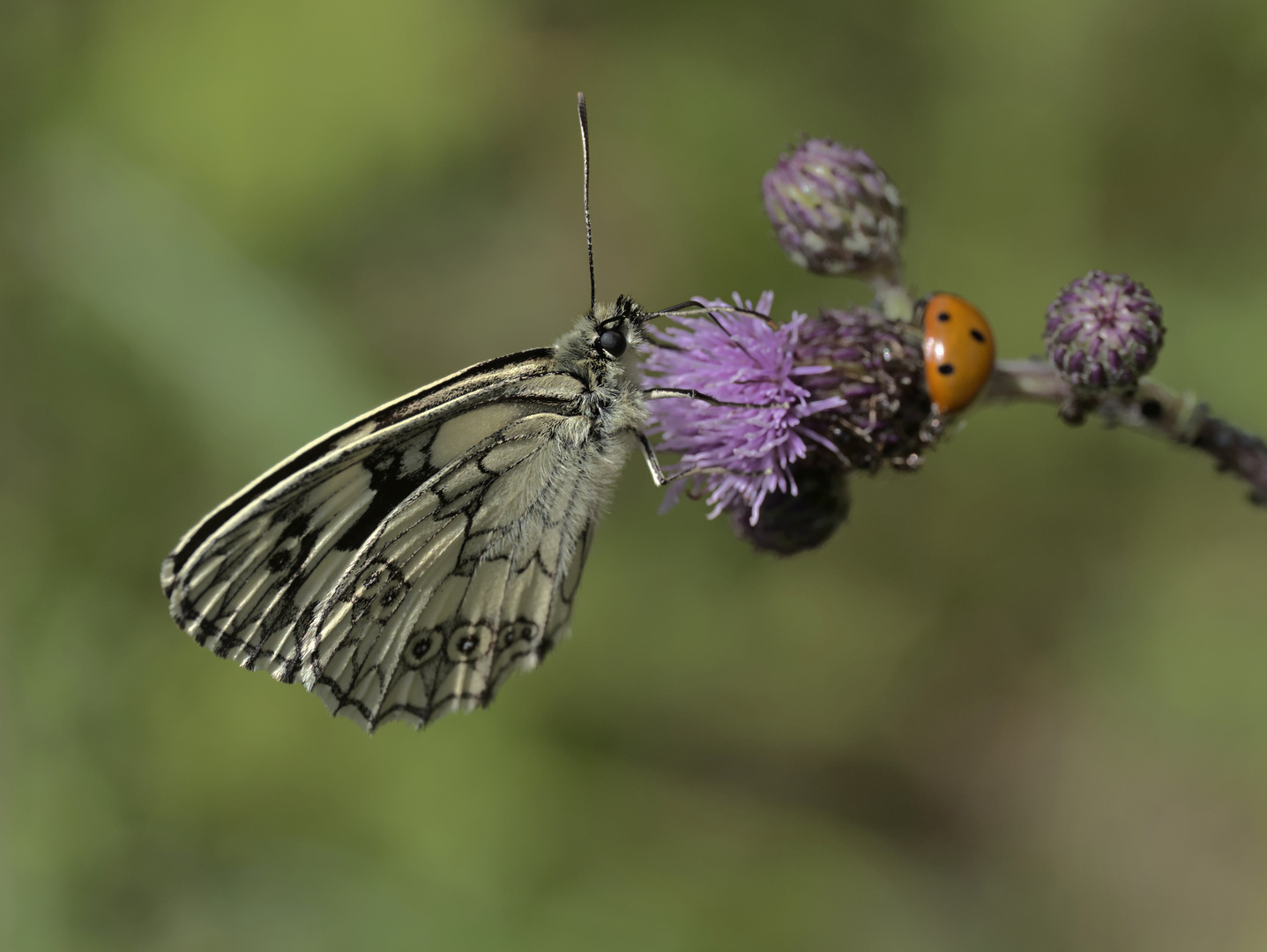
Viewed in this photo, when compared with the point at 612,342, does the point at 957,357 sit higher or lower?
higher

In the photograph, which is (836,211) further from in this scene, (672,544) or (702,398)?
(672,544)

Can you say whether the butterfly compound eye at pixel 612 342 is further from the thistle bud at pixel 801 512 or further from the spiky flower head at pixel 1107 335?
the spiky flower head at pixel 1107 335

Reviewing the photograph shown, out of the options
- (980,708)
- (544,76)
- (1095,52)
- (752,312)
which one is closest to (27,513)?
(544,76)

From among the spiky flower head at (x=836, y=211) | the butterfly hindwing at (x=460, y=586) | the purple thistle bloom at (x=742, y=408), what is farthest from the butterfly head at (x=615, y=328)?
the spiky flower head at (x=836, y=211)

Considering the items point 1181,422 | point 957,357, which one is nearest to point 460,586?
point 957,357

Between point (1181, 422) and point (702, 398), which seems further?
point (702, 398)

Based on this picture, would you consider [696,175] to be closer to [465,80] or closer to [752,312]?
[465,80]

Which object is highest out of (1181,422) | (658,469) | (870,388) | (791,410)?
(1181,422)
